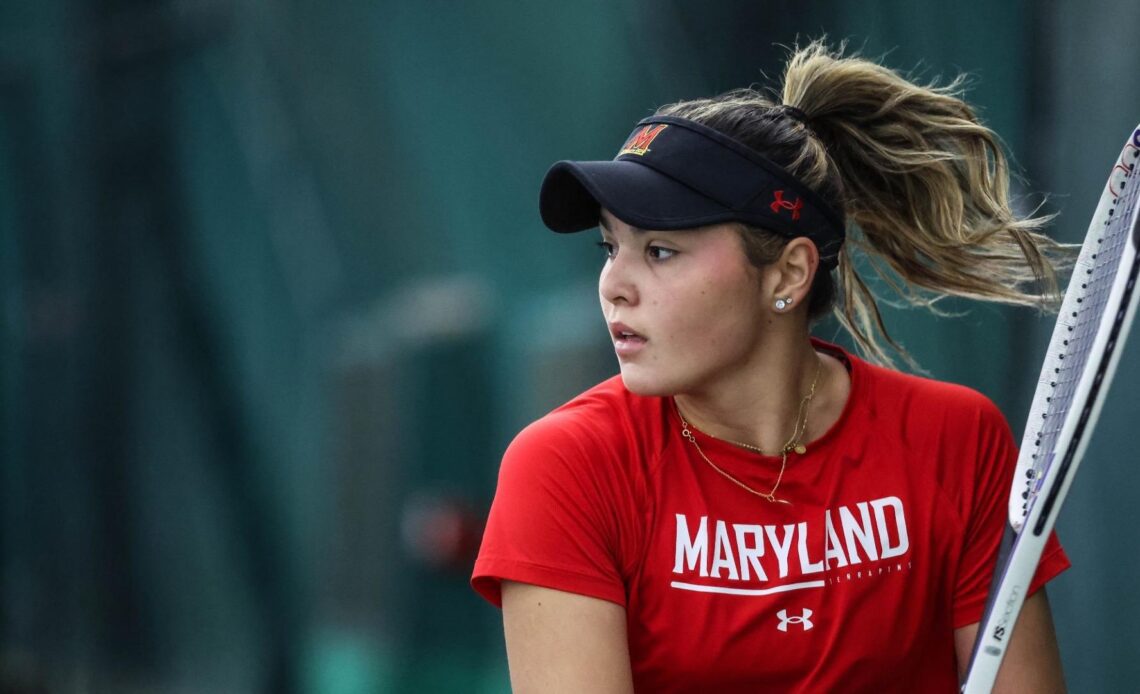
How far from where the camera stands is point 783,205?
2.30 metres

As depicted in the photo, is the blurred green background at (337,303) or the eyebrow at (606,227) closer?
the eyebrow at (606,227)

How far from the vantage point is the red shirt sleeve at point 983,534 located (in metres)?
2.38

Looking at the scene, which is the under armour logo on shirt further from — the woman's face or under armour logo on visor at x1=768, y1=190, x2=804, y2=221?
under armour logo on visor at x1=768, y1=190, x2=804, y2=221

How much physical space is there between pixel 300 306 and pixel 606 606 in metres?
2.61

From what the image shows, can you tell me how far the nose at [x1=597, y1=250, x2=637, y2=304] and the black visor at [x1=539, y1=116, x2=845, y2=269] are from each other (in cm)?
8

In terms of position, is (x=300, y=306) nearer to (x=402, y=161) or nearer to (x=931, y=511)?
(x=402, y=161)

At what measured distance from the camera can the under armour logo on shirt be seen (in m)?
2.26

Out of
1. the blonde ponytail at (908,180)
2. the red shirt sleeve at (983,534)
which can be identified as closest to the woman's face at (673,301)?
the blonde ponytail at (908,180)

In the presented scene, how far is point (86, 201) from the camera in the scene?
17.2 ft

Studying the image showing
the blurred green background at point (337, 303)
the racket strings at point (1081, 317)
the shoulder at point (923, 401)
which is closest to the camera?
the racket strings at point (1081, 317)

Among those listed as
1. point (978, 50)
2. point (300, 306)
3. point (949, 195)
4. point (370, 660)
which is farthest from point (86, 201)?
point (949, 195)

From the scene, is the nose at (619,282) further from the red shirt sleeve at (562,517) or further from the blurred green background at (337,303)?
the blurred green background at (337,303)

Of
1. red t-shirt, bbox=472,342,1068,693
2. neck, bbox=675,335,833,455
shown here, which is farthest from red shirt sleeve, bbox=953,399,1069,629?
neck, bbox=675,335,833,455

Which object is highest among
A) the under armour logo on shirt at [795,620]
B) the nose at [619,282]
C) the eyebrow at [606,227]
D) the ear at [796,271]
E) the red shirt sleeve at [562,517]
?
the eyebrow at [606,227]
